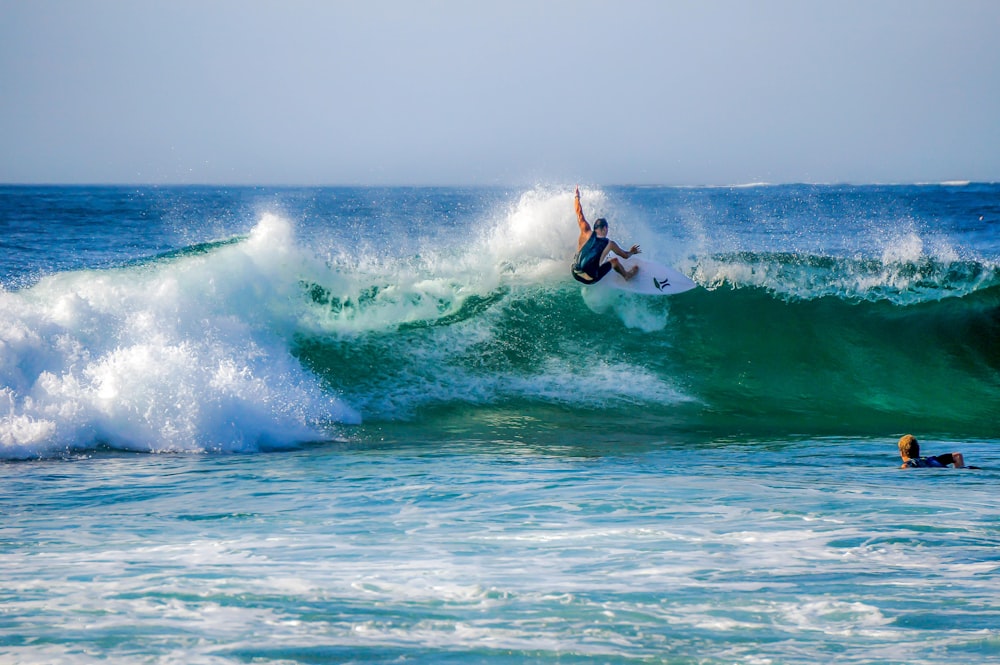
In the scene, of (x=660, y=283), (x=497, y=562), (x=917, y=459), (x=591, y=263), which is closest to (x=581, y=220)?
(x=591, y=263)

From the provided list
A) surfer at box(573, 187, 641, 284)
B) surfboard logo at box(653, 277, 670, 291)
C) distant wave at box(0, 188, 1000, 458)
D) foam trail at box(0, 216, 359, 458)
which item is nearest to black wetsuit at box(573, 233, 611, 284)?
surfer at box(573, 187, 641, 284)

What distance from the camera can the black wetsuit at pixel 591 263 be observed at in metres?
13.6

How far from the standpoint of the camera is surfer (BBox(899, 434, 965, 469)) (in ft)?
30.5

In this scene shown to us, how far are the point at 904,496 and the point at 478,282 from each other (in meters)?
8.16

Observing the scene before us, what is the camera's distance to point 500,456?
10.1 meters

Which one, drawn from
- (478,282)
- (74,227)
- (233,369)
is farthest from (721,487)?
(74,227)

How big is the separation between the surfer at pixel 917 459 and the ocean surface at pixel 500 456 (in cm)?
21

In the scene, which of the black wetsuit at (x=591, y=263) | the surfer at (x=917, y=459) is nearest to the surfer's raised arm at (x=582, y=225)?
the black wetsuit at (x=591, y=263)

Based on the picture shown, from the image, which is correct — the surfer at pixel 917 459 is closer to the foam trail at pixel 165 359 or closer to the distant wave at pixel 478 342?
the distant wave at pixel 478 342

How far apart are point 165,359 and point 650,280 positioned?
22.3 ft

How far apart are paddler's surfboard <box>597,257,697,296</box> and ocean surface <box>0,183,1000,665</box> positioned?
638 millimetres

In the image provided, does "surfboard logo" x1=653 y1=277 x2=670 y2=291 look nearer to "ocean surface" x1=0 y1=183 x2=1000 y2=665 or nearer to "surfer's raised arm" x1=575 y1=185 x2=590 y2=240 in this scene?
"ocean surface" x1=0 y1=183 x2=1000 y2=665

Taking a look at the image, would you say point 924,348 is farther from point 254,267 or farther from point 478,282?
point 254,267

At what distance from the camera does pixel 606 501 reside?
791 centimetres
